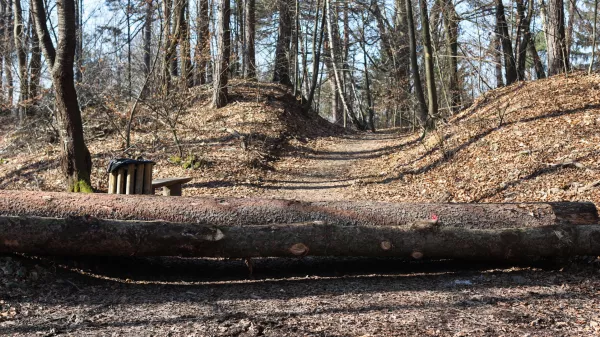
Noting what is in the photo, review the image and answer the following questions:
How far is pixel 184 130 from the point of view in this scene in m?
14.1

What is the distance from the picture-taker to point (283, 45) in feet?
69.2

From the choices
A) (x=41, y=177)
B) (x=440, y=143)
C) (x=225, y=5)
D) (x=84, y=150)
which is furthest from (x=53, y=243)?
(x=225, y=5)

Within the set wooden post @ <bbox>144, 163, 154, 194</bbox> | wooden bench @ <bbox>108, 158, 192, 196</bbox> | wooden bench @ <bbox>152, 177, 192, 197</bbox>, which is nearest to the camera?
wooden bench @ <bbox>108, 158, 192, 196</bbox>

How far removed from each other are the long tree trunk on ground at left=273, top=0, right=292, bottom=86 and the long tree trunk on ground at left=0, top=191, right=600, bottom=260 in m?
15.8

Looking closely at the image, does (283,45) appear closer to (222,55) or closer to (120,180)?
(222,55)

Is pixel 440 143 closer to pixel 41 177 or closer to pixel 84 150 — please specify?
pixel 84 150

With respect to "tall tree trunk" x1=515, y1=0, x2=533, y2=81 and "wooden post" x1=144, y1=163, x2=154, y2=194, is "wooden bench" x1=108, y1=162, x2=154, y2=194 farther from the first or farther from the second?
"tall tree trunk" x1=515, y1=0, x2=533, y2=81

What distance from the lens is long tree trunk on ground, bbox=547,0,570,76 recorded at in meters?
13.4

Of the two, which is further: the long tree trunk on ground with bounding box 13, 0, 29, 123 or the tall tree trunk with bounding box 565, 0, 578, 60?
the long tree trunk on ground with bounding box 13, 0, 29, 123

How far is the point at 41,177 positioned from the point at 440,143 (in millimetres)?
8605

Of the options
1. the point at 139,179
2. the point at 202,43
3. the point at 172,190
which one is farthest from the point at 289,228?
the point at 202,43

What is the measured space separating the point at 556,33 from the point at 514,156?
6168 millimetres

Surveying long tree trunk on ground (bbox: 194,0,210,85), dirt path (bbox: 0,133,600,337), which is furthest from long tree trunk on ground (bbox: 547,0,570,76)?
dirt path (bbox: 0,133,600,337)

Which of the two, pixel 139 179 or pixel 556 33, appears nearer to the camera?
Result: pixel 139 179
